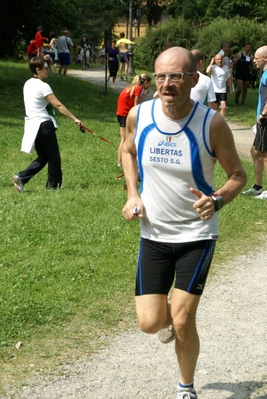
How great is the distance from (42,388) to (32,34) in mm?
28189

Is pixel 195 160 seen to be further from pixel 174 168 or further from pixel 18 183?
pixel 18 183

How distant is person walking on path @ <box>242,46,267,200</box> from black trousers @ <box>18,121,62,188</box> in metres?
2.97

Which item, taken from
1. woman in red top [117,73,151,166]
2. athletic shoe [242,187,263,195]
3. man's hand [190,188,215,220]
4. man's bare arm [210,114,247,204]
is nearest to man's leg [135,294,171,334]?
man's hand [190,188,215,220]

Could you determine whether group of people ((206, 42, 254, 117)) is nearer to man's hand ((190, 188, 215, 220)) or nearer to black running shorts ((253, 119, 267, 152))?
black running shorts ((253, 119, 267, 152))

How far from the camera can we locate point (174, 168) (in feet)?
14.5

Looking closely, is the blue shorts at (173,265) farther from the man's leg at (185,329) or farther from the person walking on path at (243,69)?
the person walking on path at (243,69)

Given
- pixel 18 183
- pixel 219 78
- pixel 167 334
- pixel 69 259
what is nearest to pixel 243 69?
pixel 219 78

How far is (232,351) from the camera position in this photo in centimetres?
555

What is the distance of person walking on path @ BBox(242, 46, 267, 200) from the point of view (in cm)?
1088

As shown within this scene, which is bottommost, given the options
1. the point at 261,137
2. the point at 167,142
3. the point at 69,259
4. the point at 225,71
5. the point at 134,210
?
the point at 225,71

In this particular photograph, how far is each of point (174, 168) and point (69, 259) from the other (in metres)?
3.48

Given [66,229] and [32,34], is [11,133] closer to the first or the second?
[66,229]

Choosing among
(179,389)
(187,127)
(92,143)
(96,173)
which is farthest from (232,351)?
(92,143)

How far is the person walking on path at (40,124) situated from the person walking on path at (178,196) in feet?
20.6
